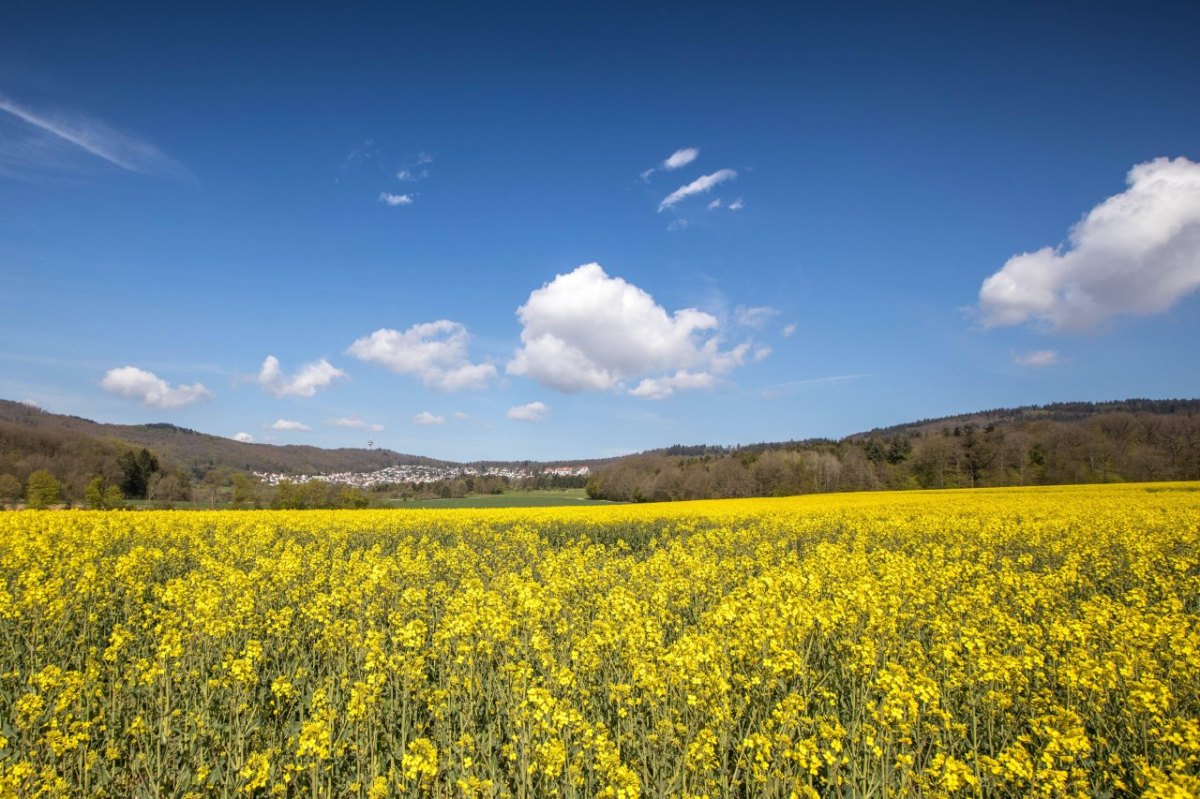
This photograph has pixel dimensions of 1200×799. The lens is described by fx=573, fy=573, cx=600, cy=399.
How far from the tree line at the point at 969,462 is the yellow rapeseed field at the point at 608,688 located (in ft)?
220

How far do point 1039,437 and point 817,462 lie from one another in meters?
27.7

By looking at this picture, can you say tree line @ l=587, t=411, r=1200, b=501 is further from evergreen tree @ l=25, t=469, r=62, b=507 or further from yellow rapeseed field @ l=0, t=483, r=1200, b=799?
yellow rapeseed field @ l=0, t=483, r=1200, b=799

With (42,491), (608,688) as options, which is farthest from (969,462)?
(42,491)

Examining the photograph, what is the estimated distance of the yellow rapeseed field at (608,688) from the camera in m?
5.05

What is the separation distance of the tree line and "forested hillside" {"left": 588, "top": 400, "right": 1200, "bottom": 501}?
11 cm

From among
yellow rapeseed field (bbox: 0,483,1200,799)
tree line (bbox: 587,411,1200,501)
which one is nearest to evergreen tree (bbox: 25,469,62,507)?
yellow rapeseed field (bbox: 0,483,1200,799)

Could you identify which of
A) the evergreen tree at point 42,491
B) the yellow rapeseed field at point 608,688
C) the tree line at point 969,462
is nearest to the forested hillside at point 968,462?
the tree line at point 969,462

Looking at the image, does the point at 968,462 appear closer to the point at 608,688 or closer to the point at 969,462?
the point at 969,462

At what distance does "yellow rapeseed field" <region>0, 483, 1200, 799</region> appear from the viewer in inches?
199

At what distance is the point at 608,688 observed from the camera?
6875 mm

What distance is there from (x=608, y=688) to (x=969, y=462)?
283ft

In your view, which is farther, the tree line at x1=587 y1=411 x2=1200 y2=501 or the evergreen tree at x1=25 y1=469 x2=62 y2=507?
the tree line at x1=587 y1=411 x2=1200 y2=501

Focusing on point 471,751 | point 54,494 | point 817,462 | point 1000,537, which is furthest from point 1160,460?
point 54,494

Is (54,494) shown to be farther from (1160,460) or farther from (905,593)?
(1160,460)
